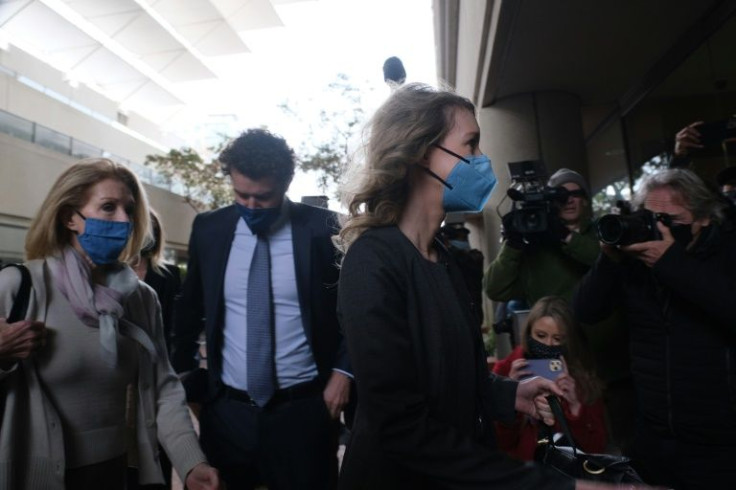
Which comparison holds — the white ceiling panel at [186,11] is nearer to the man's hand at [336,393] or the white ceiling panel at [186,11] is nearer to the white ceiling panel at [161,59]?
the white ceiling panel at [161,59]

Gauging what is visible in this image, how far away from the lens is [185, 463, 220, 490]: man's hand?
1.84 m

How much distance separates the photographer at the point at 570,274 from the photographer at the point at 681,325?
543mm

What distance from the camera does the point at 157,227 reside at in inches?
136

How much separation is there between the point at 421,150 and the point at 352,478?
805mm

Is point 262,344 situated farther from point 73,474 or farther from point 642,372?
point 642,372

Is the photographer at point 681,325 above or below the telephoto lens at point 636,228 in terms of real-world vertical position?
below

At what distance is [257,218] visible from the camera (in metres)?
2.54

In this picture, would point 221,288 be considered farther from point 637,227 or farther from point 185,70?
point 185,70

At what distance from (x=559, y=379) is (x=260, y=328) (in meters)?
1.22

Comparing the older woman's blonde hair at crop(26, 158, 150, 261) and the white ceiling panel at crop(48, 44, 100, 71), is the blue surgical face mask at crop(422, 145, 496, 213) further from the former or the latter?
the white ceiling panel at crop(48, 44, 100, 71)

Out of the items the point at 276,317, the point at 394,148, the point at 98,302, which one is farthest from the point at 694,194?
the point at 98,302

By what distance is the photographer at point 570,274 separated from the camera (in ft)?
9.81

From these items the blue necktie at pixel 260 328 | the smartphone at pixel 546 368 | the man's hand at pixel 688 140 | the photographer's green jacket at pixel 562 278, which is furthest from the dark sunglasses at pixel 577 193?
the blue necktie at pixel 260 328

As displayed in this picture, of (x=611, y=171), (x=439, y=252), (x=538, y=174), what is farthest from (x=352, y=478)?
(x=611, y=171)
